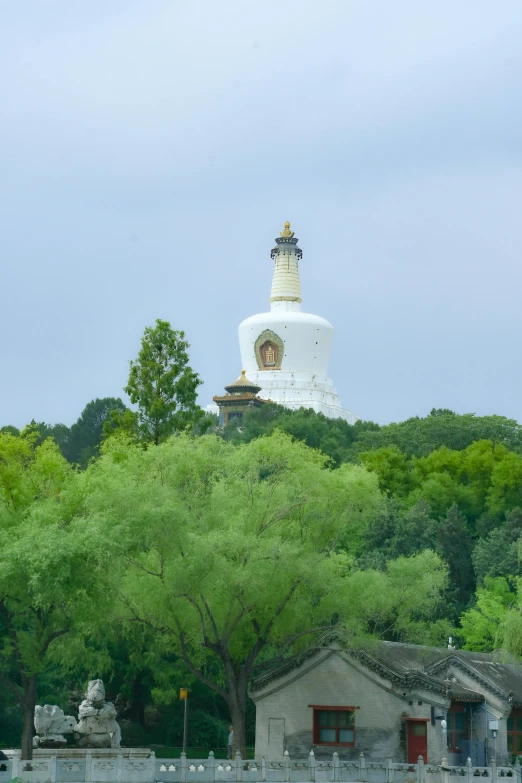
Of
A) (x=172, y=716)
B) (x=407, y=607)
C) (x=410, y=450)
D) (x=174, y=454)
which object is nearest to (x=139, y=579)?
(x=174, y=454)

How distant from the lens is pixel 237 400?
89.6 m

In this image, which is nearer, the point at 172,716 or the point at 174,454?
the point at 174,454

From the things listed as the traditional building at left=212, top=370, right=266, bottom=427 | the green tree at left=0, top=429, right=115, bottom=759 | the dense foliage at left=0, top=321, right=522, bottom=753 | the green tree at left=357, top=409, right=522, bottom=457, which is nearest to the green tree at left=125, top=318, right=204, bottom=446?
the dense foliage at left=0, top=321, right=522, bottom=753

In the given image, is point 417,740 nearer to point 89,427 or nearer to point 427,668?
point 427,668

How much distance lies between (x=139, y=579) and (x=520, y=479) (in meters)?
30.9

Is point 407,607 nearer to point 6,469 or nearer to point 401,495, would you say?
point 6,469

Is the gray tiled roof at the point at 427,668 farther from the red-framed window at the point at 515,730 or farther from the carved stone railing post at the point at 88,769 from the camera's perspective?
the carved stone railing post at the point at 88,769

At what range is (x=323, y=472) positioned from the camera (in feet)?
123

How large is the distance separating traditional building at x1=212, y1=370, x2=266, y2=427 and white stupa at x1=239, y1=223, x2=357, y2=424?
3.24m

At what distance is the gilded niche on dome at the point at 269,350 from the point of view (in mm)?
96062

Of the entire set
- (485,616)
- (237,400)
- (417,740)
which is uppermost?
(237,400)

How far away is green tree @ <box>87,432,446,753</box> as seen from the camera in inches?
1356

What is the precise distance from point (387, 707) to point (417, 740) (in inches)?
43.6

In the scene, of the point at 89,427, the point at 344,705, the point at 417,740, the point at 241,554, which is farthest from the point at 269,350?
the point at 417,740
